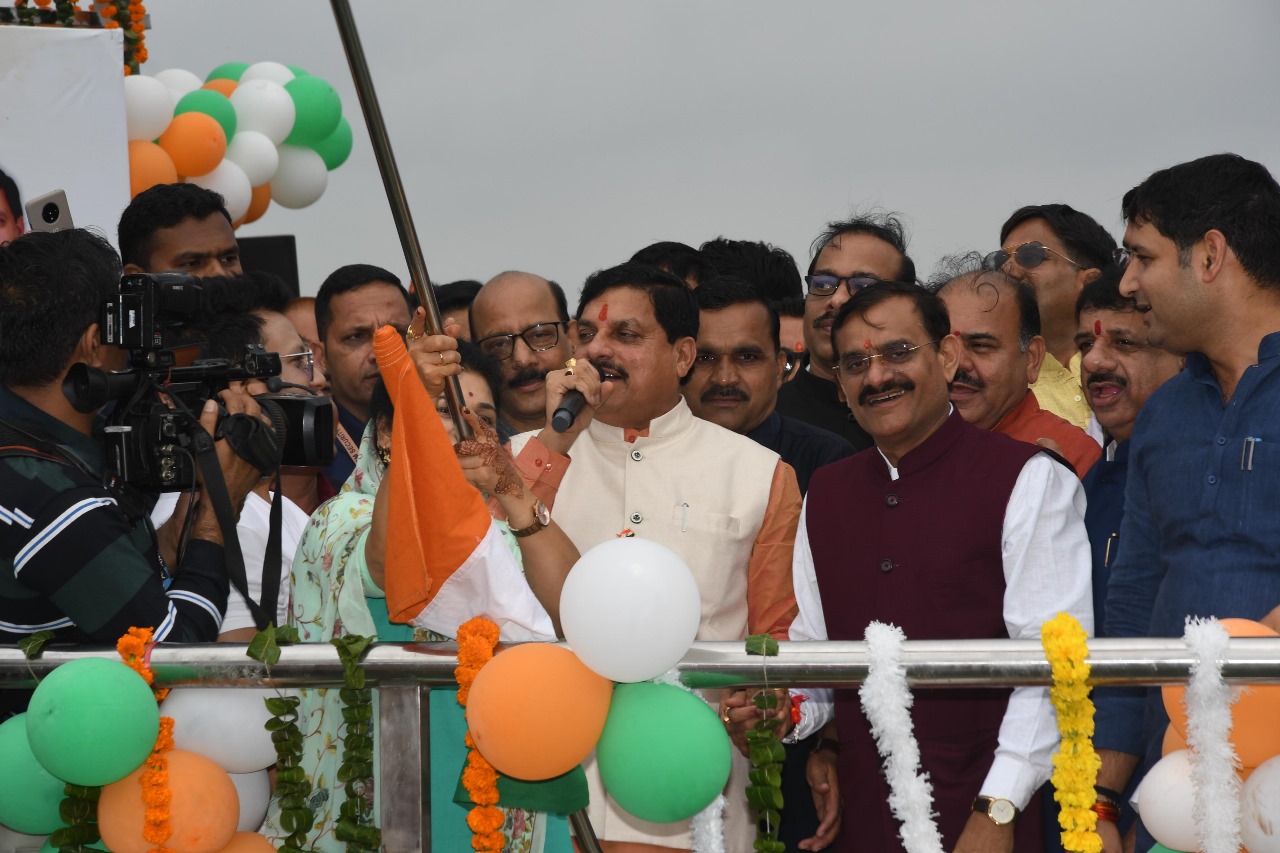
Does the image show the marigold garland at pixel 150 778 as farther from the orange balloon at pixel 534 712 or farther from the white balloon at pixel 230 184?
the white balloon at pixel 230 184

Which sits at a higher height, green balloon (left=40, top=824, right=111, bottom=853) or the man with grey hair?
the man with grey hair

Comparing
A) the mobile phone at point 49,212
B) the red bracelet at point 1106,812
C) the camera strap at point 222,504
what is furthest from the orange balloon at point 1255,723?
the mobile phone at point 49,212

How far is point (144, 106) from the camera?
5332 millimetres

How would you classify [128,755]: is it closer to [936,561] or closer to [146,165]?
[936,561]

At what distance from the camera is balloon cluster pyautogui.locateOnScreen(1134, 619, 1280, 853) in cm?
164

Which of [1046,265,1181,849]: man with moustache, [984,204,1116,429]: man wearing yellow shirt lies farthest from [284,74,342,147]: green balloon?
[1046,265,1181,849]: man with moustache

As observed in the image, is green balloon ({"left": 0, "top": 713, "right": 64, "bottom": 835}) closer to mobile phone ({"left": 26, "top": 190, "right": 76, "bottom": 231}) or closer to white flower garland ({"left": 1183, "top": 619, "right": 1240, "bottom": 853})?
white flower garland ({"left": 1183, "top": 619, "right": 1240, "bottom": 853})

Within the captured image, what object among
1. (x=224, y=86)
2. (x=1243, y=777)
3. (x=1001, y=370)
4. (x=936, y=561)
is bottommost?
(x=1243, y=777)

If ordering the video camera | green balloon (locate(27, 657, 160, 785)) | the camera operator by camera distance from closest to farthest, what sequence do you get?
1. green balloon (locate(27, 657, 160, 785))
2. the camera operator
3. the video camera

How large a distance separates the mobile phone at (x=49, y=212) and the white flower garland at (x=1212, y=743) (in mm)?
3948

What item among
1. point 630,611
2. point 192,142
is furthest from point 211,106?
point 630,611

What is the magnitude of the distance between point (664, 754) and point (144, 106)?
4.38m

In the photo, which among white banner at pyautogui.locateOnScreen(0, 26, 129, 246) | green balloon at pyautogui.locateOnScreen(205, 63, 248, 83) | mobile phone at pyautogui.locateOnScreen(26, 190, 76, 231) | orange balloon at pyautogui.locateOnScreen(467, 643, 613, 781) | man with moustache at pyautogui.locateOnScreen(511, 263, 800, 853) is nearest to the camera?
orange balloon at pyautogui.locateOnScreen(467, 643, 613, 781)

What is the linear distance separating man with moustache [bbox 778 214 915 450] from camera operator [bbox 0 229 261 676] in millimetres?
1833
